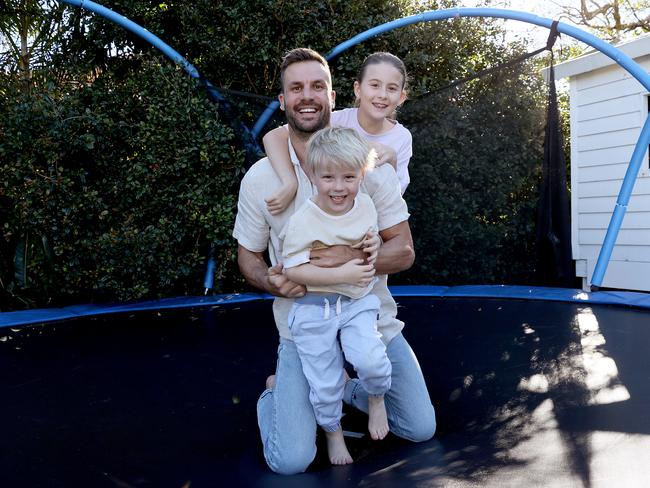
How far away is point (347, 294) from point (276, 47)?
104 inches

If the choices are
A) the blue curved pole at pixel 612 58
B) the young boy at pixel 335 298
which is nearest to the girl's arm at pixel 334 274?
the young boy at pixel 335 298

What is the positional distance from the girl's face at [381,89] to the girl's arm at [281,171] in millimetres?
471

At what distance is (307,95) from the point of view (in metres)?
1.69

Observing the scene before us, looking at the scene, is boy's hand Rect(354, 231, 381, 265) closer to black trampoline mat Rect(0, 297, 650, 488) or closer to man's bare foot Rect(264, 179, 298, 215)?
man's bare foot Rect(264, 179, 298, 215)

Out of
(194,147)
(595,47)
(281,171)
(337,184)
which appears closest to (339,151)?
(337,184)

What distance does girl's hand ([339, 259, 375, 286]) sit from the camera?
143 centimetres

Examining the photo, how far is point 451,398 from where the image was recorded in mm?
1792

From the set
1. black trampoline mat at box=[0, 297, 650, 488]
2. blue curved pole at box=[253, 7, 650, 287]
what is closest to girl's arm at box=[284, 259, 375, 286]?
black trampoline mat at box=[0, 297, 650, 488]

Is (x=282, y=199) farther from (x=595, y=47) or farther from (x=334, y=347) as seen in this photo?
(x=595, y=47)

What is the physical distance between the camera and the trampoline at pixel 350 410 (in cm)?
132

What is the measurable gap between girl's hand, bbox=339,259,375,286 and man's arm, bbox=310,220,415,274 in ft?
0.12

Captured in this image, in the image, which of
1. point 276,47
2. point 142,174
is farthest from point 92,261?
point 276,47

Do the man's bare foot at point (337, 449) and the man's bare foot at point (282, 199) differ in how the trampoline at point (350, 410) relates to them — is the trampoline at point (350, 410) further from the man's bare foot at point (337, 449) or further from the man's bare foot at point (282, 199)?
the man's bare foot at point (282, 199)

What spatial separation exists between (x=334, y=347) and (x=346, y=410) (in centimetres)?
35
